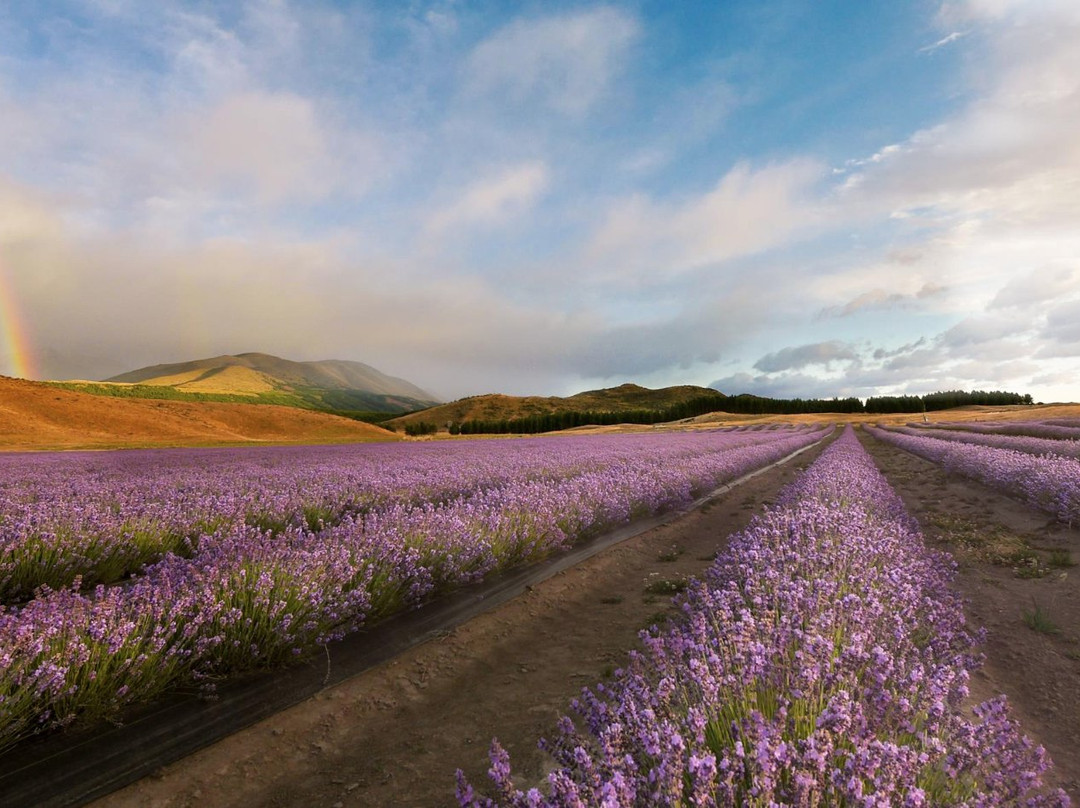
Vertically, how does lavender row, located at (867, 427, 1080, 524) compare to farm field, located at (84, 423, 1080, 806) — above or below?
above

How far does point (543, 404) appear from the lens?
374 ft

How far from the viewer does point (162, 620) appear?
3297 millimetres

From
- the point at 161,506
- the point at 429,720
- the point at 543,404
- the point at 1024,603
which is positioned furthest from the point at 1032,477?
the point at 543,404

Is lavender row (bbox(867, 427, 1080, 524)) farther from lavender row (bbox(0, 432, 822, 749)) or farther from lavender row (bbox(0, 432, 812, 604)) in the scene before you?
lavender row (bbox(0, 432, 812, 604))

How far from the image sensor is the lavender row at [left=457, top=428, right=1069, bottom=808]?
4.83 ft

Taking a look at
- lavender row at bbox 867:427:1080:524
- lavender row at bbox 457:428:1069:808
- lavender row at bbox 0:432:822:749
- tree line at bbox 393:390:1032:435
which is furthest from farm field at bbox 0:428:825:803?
tree line at bbox 393:390:1032:435

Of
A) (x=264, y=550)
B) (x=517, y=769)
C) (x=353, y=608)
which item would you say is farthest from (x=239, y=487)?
(x=517, y=769)

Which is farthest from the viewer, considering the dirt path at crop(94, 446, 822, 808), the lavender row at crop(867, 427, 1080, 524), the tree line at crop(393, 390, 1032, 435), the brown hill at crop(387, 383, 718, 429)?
the brown hill at crop(387, 383, 718, 429)

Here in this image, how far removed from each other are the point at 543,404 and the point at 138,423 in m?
80.6

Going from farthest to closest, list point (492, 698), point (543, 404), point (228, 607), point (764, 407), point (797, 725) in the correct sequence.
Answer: point (543, 404) < point (764, 407) < point (228, 607) < point (492, 698) < point (797, 725)

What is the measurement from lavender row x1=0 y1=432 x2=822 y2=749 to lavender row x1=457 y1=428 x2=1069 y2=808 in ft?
6.54

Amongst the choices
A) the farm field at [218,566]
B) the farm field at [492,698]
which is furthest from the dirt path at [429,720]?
the farm field at [218,566]

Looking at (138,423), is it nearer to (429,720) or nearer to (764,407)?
(429,720)

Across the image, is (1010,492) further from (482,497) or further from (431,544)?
(431,544)
